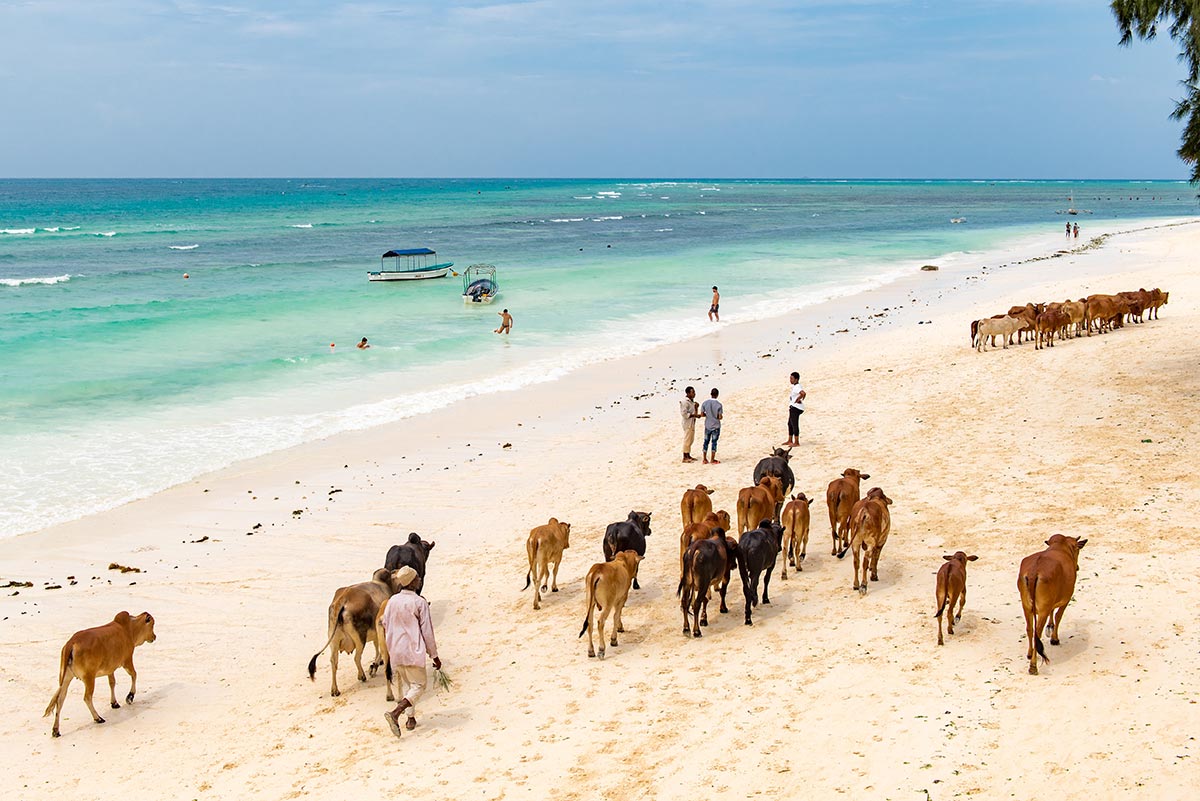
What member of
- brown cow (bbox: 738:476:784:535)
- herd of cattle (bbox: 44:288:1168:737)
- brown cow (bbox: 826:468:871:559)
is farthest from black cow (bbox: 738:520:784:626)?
brown cow (bbox: 826:468:871:559)

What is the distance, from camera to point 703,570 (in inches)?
379

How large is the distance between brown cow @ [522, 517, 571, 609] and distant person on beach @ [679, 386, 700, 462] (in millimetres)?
5357

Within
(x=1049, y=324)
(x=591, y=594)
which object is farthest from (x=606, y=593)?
(x=1049, y=324)

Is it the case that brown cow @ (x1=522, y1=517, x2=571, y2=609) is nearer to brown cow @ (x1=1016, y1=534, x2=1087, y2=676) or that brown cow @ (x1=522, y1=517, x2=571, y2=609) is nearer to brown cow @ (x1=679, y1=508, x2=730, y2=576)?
brown cow @ (x1=679, y1=508, x2=730, y2=576)

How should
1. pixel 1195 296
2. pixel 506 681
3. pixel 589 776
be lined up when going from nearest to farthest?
pixel 589 776
pixel 506 681
pixel 1195 296

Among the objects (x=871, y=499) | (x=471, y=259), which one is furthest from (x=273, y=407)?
(x=471, y=259)

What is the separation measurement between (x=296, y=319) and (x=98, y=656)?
1143 inches

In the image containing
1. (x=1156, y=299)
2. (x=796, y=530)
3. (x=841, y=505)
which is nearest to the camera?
(x=796, y=530)

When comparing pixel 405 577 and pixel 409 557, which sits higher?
pixel 405 577

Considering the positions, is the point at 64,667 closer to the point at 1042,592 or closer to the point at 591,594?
the point at 591,594

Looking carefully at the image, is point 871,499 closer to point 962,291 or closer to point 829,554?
point 829,554

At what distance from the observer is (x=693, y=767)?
24.3 feet

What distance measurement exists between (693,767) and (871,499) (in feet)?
14.0

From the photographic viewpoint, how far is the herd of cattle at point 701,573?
8.71 m
